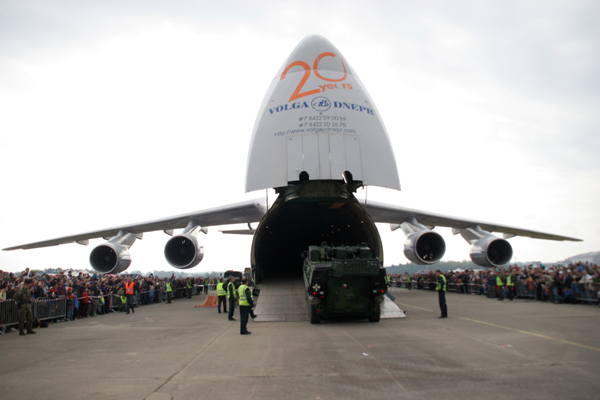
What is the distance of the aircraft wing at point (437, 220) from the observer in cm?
1502

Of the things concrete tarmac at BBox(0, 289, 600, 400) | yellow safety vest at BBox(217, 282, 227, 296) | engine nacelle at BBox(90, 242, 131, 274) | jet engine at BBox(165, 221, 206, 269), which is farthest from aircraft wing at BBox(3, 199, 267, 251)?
concrete tarmac at BBox(0, 289, 600, 400)

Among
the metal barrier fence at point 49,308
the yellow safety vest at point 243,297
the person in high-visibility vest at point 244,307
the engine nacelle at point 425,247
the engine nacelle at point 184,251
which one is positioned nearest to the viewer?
the person in high-visibility vest at point 244,307

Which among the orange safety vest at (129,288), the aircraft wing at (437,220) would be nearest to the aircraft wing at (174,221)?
the orange safety vest at (129,288)

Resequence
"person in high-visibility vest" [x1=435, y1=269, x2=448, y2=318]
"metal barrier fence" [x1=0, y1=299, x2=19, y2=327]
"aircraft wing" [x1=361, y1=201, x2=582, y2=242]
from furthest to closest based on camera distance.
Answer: "aircraft wing" [x1=361, y1=201, x2=582, y2=242]
"person in high-visibility vest" [x1=435, y1=269, x2=448, y2=318]
"metal barrier fence" [x1=0, y1=299, x2=19, y2=327]

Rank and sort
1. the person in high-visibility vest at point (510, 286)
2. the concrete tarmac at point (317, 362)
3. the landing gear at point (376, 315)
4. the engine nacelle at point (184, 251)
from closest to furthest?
the concrete tarmac at point (317, 362) < the landing gear at point (376, 315) < the engine nacelle at point (184, 251) < the person in high-visibility vest at point (510, 286)

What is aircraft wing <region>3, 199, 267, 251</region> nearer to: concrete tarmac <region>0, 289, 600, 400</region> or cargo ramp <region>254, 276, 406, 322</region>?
cargo ramp <region>254, 276, 406, 322</region>

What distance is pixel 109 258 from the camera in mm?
13945

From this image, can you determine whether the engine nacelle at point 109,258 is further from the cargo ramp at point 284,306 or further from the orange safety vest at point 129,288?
the cargo ramp at point 284,306

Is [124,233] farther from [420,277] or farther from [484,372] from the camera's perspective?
[420,277]

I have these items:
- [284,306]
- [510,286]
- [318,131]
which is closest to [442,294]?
[284,306]

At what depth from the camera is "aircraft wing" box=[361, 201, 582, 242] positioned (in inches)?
591

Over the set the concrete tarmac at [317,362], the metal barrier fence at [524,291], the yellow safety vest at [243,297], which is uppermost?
the yellow safety vest at [243,297]

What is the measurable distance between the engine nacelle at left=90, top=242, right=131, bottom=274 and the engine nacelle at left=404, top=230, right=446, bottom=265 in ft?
32.8

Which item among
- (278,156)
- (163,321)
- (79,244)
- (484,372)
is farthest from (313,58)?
(79,244)
